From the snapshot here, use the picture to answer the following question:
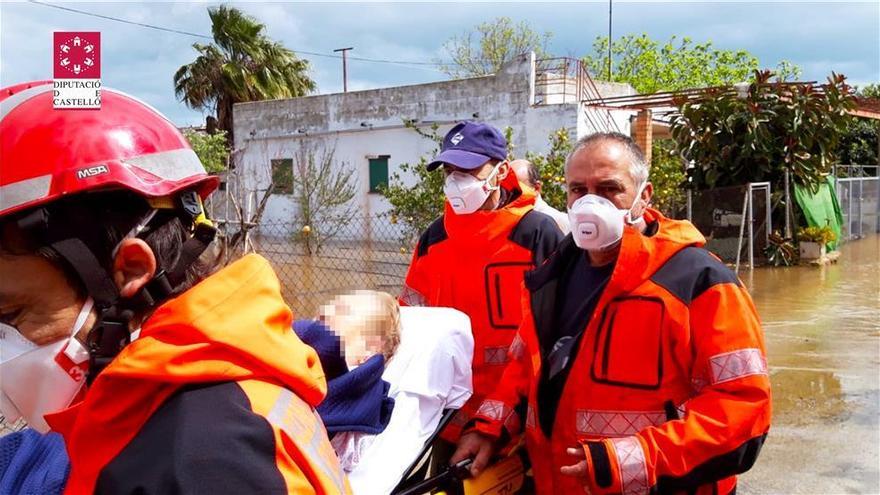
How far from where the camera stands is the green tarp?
14070 mm

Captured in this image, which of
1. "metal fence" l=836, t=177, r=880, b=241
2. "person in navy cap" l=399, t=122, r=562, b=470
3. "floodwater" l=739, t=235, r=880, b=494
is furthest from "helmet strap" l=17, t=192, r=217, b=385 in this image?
"metal fence" l=836, t=177, r=880, b=241

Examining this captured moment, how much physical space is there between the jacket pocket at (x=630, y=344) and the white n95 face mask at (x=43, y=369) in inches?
60.2

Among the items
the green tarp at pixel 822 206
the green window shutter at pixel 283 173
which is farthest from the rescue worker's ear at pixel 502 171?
the green window shutter at pixel 283 173

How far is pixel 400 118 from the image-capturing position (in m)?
19.2

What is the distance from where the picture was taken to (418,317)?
8.73ft

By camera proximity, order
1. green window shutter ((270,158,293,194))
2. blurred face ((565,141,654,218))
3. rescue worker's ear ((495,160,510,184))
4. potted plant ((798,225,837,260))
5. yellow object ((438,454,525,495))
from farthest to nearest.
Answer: green window shutter ((270,158,293,194)) < potted plant ((798,225,837,260)) < rescue worker's ear ((495,160,510,184)) < blurred face ((565,141,654,218)) < yellow object ((438,454,525,495))

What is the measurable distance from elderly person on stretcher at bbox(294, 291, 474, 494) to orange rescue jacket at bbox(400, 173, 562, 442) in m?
0.48

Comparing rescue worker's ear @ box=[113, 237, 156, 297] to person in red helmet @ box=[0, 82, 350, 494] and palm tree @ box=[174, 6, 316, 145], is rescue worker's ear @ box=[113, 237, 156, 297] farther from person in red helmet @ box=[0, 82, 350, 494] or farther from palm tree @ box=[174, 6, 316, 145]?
palm tree @ box=[174, 6, 316, 145]

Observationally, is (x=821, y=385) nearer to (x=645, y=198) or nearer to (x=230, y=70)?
(x=645, y=198)

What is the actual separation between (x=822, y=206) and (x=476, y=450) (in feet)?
46.9

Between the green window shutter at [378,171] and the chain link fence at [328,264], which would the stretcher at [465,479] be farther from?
the green window shutter at [378,171]

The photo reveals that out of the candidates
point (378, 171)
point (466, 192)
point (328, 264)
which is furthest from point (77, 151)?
point (378, 171)

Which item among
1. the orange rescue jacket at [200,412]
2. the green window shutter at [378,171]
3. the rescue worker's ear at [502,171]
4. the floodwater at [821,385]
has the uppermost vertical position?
the green window shutter at [378,171]

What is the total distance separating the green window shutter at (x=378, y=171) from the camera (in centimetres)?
2003
